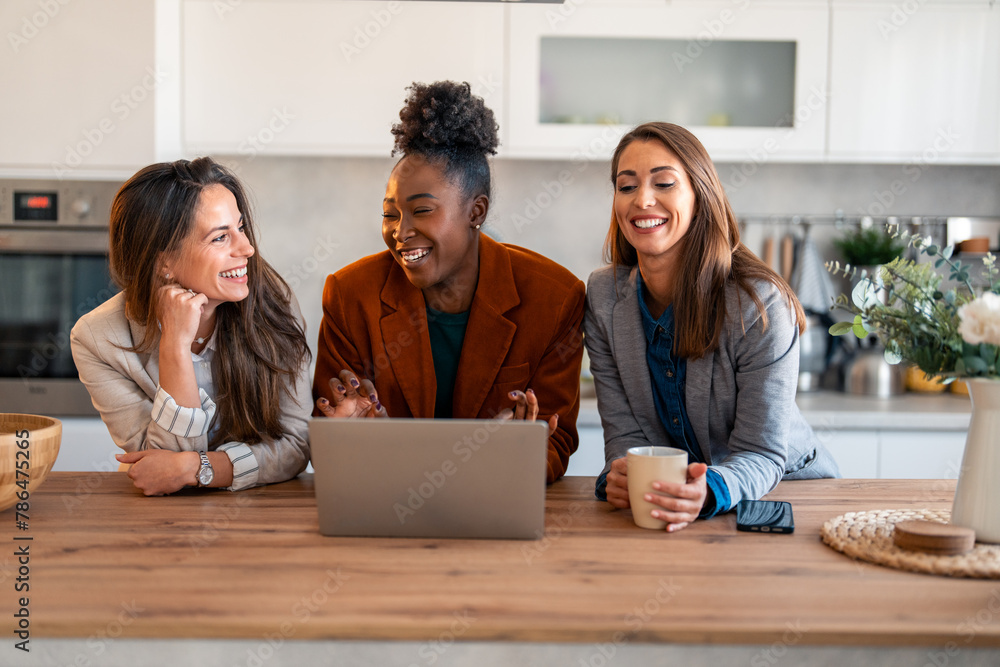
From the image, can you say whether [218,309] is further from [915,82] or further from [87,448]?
[915,82]

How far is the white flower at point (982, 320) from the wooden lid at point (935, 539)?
25cm

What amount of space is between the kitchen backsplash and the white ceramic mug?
2.00 meters

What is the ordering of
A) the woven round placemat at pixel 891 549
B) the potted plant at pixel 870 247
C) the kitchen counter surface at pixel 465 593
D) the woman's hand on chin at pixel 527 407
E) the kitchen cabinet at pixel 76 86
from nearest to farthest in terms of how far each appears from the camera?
the kitchen counter surface at pixel 465 593, the woven round placemat at pixel 891 549, the woman's hand on chin at pixel 527 407, the kitchen cabinet at pixel 76 86, the potted plant at pixel 870 247

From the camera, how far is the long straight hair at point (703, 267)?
4.94 feet

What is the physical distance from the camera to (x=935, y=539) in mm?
1073

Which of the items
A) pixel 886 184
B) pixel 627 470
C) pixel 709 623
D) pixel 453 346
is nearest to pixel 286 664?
pixel 709 623

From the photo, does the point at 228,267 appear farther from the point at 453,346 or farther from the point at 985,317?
the point at 985,317

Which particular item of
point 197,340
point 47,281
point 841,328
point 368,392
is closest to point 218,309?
point 197,340

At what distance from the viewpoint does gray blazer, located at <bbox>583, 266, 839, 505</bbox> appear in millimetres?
1430

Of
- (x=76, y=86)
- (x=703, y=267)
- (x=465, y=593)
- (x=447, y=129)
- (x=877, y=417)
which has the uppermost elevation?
(x=76, y=86)

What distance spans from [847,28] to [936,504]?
188cm

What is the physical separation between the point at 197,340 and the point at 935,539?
132 centimetres

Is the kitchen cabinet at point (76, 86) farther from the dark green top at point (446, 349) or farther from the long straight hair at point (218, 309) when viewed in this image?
the dark green top at point (446, 349)

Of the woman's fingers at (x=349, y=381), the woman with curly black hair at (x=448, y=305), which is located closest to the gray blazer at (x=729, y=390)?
the woman with curly black hair at (x=448, y=305)
